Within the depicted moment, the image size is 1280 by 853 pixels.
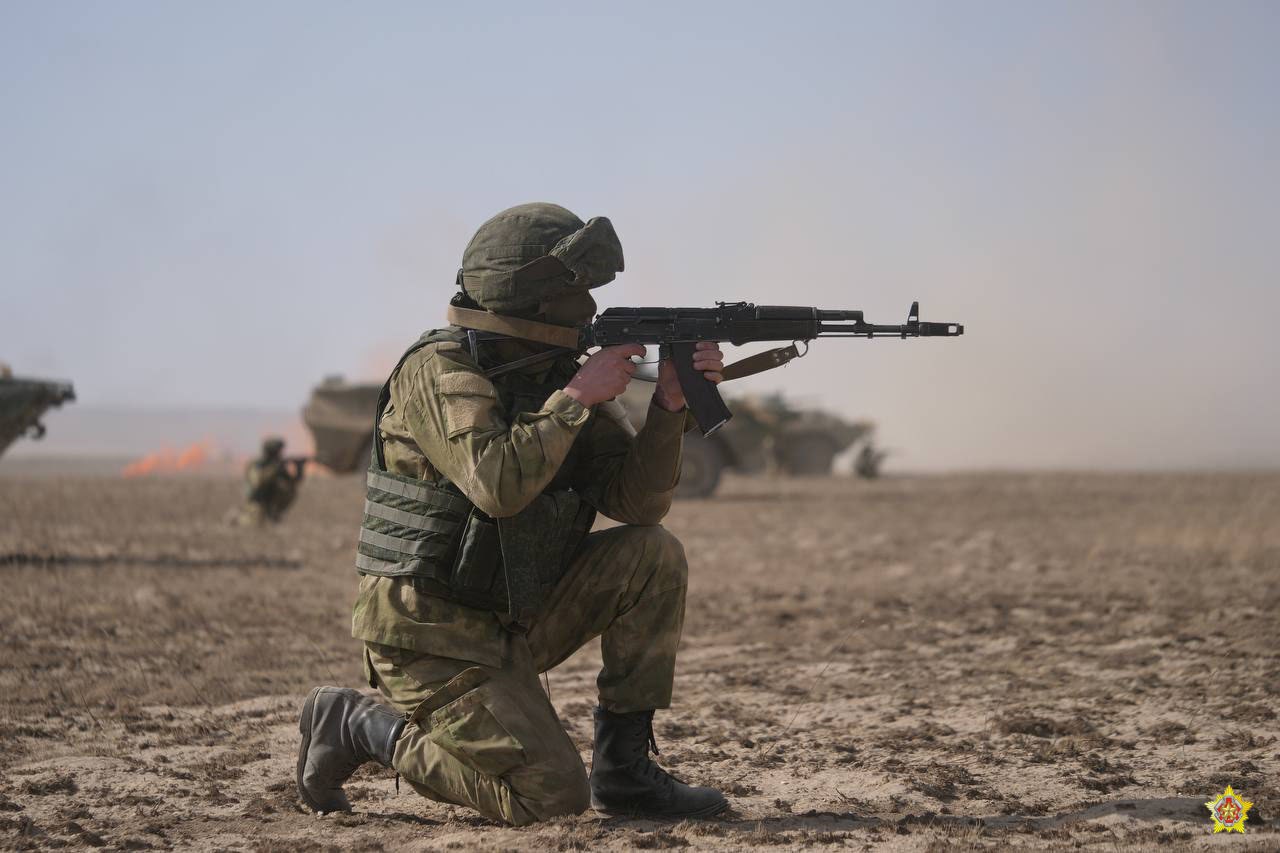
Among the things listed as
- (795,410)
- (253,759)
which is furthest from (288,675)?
(795,410)

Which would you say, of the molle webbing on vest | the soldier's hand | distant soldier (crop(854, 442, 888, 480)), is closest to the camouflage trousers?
the molle webbing on vest

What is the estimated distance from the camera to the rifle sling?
4.10 metres

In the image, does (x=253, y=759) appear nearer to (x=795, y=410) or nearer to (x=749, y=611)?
(x=749, y=611)

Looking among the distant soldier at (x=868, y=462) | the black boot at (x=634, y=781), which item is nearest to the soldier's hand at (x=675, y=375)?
the black boot at (x=634, y=781)

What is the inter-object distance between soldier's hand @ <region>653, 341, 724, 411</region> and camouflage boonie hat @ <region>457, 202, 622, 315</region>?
0.32 metres

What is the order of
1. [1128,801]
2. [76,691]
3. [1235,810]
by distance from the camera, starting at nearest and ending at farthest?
[1235,810] → [1128,801] → [76,691]

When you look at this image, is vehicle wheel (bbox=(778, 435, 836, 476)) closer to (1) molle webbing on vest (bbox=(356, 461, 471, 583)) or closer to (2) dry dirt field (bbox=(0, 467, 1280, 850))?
(2) dry dirt field (bbox=(0, 467, 1280, 850))

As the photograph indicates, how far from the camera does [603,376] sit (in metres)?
3.82

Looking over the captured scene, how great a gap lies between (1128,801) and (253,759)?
2834 millimetres

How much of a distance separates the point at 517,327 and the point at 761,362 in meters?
0.73

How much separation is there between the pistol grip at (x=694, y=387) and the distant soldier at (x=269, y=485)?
35.4 ft

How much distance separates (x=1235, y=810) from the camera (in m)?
3.63

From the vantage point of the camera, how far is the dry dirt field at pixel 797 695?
381 cm

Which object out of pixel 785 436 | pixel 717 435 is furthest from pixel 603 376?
pixel 785 436
